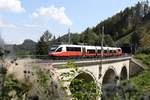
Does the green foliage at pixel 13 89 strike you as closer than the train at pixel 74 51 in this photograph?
Yes

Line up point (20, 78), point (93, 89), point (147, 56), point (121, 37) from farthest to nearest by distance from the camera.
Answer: point (121, 37) → point (147, 56) → point (93, 89) → point (20, 78)

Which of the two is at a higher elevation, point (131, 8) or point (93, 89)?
point (131, 8)

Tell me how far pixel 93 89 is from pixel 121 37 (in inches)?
6619

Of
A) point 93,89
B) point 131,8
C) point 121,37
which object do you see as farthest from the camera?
point 131,8

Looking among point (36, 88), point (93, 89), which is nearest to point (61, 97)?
point (36, 88)

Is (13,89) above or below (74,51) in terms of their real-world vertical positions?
above

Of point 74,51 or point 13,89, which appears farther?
point 74,51

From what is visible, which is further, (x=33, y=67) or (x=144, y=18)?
(x=144, y=18)

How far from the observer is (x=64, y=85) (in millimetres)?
5133

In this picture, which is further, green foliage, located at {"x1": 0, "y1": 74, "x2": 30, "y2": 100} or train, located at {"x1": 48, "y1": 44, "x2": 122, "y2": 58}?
train, located at {"x1": 48, "y1": 44, "x2": 122, "y2": 58}

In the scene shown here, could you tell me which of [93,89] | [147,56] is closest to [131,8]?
[147,56]

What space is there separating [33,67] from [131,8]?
183 metres

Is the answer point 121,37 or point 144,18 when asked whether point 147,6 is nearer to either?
point 144,18

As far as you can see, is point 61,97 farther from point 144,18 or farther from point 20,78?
point 144,18
